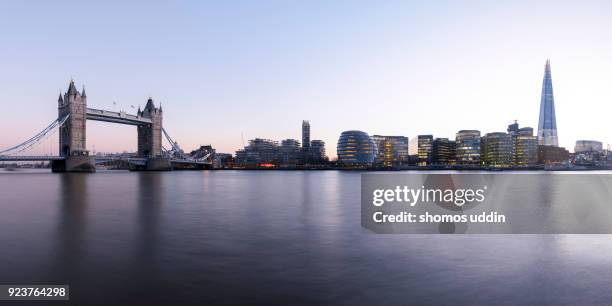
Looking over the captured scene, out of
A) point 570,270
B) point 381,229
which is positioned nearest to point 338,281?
point 570,270

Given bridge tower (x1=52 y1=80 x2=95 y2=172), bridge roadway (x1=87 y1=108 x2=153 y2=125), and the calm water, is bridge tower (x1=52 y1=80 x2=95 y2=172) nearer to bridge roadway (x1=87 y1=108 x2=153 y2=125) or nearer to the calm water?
bridge roadway (x1=87 y1=108 x2=153 y2=125)

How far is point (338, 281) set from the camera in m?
14.1

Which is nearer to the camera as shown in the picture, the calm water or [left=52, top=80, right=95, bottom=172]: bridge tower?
the calm water

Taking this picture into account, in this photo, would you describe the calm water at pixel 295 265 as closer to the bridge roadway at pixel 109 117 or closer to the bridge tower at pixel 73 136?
the bridge tower at pixel 73 136

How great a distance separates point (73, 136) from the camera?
5925 inches

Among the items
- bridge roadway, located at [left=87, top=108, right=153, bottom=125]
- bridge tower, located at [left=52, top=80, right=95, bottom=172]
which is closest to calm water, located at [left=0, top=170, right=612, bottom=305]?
bridge tower, located at [left=52, top=80, right=95, bottom=172]

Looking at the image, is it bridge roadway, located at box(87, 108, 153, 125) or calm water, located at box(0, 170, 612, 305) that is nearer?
calm water, located at box(0, 170, 612, 305)

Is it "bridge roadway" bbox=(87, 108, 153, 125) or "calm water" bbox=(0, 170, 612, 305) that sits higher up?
"bridge roadway" bbox=(87, 108, 153, 125)

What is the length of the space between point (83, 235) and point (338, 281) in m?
16.5

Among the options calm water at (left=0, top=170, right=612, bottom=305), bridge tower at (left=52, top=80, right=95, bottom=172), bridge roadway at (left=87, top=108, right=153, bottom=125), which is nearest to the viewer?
calm water at (left=0, top=170, right=612, bottom=305)

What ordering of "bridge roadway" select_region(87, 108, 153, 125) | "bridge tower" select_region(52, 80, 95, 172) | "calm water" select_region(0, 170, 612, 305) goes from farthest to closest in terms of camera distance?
"bridge roadway" select_region(87, 108, 153, 125) → "bridge tower" select_region(52, 80, 95, 172) → "calm water" select_region(0, 170, 612, 305)

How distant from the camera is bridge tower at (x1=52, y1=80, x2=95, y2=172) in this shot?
14800 centimetres

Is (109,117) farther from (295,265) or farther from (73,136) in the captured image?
(295,265)

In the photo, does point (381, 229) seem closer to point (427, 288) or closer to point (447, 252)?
point (447, 252)
